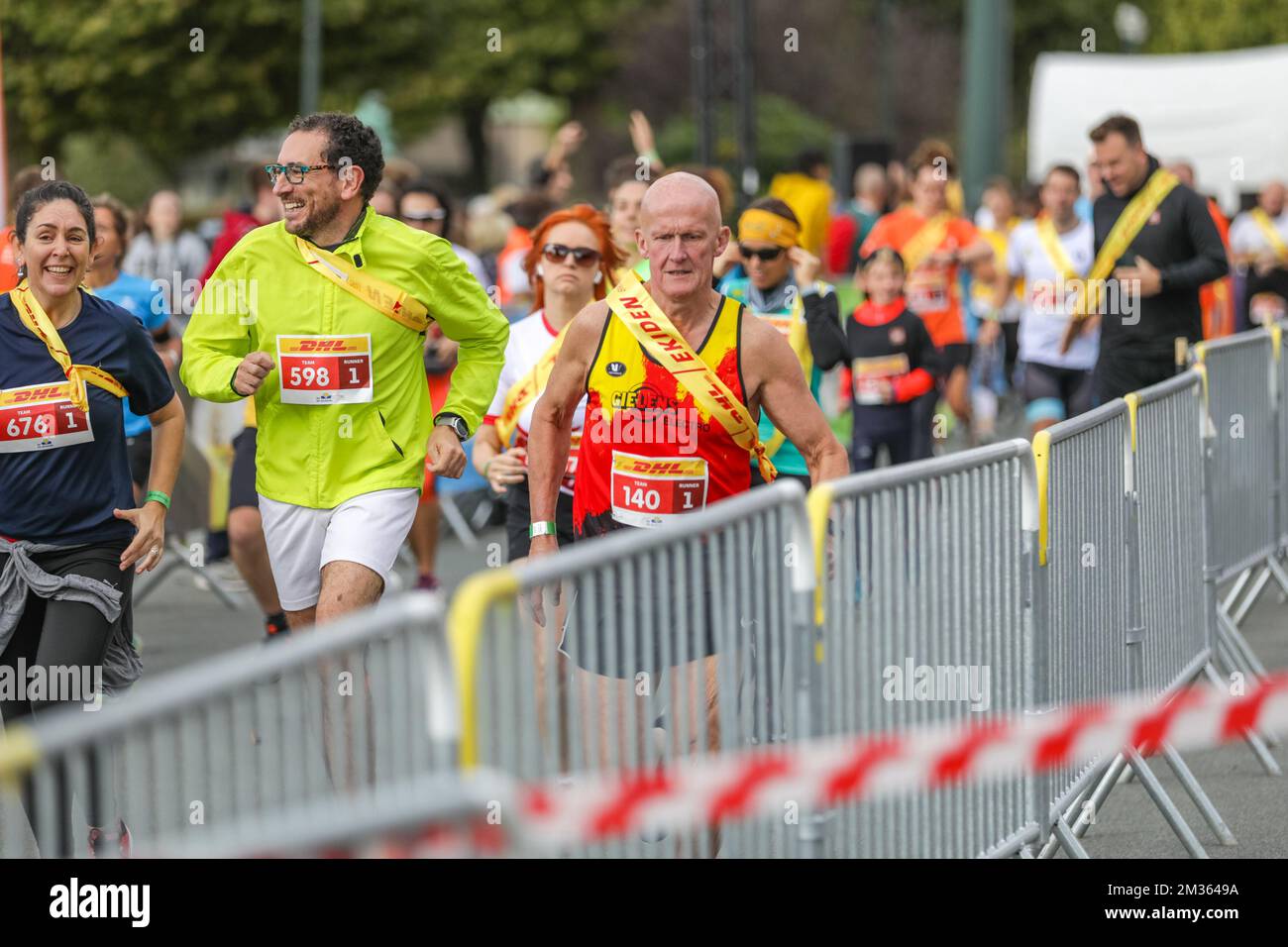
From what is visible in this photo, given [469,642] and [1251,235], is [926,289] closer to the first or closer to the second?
[1251,235]

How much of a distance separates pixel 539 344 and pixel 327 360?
167 cm

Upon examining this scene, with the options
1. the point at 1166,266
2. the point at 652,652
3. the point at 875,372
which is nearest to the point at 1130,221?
the point at 1166,266

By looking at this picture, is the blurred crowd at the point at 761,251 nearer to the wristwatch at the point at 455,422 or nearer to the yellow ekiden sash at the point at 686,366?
the wristwatch at the point at 455,422

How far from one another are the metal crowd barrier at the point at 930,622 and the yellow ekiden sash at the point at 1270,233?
1729cm

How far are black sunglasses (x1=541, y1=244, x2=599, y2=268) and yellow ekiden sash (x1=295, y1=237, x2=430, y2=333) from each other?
1420mm

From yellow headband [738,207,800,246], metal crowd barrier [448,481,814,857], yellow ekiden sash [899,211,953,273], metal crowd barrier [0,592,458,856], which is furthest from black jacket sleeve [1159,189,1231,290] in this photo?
metal crowd barrier [0,592,458,856]

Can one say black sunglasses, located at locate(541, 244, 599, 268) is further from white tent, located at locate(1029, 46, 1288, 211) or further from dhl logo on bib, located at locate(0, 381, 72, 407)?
white tent, located at locate(1029, 46, 1288, 211)

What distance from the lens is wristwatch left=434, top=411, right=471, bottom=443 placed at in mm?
6391

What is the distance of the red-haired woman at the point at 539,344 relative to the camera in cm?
758

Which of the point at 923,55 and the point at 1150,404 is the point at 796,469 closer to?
the point at 1150,404

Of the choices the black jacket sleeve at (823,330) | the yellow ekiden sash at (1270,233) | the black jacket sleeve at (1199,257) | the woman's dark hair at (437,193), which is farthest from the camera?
Result: the yellow ekiden sash at (1270,233)

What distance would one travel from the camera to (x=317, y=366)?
614cm

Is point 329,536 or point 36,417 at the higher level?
point 36,417

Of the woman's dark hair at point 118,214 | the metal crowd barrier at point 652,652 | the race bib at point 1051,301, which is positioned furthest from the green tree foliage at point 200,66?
the metal crowd barrier at point 652,652
